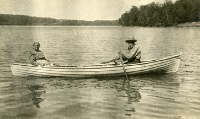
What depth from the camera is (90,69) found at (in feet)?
43.0

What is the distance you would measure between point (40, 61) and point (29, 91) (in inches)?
113

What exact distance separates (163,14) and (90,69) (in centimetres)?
7267

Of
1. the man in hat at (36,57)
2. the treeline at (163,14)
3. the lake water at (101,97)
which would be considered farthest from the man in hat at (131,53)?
the treeline at (163,14)

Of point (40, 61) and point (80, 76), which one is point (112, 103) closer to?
point (80, 76)

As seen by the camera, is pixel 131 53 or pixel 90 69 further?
pixel 90 69

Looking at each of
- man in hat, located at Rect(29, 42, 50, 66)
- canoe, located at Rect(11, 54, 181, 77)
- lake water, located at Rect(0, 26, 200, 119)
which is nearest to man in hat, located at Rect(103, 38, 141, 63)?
canoe, located at Rect(11, 54, 181, 77)

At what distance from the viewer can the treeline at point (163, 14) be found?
212 feet

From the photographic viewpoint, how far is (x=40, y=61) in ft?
44.5

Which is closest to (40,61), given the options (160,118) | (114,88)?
(114,88)

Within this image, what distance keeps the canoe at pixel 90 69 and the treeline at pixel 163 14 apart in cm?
4475

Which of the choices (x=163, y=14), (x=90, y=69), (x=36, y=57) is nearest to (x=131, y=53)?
(x=90, y=69)

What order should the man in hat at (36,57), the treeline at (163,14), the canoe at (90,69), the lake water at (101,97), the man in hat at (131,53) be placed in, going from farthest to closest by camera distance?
the treeline at (163,14) < the man in hat at (36,57) < the canoe at (90,69) < the man in hat at (131,53) < the lake water at (101,97)

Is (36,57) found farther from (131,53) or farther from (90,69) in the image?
(131,53)

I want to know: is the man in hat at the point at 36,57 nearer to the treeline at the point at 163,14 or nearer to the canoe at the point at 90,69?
the canoe at the point at 90,69
